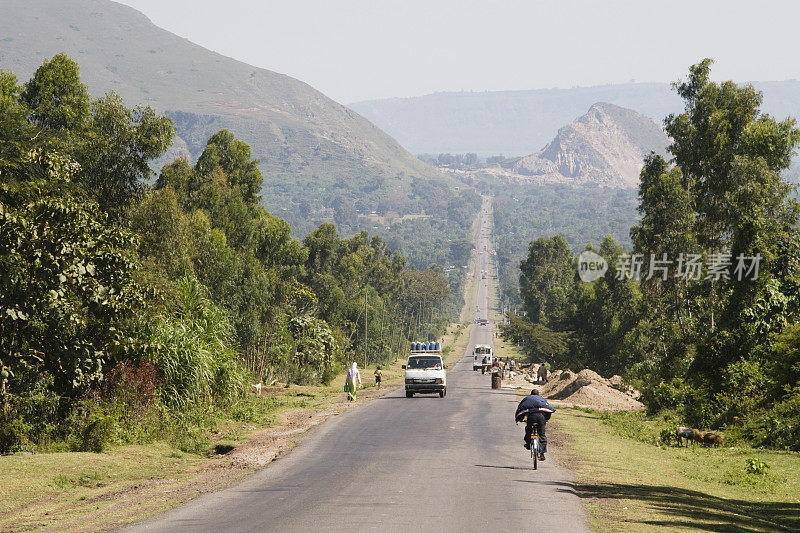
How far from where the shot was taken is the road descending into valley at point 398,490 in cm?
1272

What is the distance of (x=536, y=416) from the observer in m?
20.2

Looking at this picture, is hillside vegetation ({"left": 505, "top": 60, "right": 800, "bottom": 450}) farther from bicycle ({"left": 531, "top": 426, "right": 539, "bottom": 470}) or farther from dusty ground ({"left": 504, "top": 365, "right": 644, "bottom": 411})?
bicycle ({"left": 531, "top": 426, "right": 539, "bottom": 470})

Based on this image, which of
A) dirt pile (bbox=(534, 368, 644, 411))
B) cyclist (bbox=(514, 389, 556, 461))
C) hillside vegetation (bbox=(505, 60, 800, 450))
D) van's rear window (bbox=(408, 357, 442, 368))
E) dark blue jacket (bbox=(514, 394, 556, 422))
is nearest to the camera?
cyclist (bbox=(514, 389, 556, 461))

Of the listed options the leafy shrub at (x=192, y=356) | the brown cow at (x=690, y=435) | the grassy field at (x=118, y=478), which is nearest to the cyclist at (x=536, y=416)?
the grassy field at (x=118, y=478)

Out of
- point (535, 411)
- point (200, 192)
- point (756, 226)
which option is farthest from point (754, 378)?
point (200, 192)

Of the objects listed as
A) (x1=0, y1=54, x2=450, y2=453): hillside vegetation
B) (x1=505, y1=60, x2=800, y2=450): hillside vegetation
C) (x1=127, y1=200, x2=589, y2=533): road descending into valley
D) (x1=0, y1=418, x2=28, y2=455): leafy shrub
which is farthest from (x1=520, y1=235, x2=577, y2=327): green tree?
(x1=0, y1=418, x2=28, y2=455): leafy shrub

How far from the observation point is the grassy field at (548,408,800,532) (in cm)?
1432

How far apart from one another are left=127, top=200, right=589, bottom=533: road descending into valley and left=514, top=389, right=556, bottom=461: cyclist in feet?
2.14

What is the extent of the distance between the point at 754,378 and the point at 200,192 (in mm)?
33261

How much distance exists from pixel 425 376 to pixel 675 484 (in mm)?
25087

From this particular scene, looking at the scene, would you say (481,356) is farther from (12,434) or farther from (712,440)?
(12,434)

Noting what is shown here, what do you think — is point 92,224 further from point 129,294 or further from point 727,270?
point 727,270

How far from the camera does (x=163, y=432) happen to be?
25453 millimetres

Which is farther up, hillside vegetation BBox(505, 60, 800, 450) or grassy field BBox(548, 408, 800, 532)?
hillside vegetation BBox(505, 60, 800, 450)
